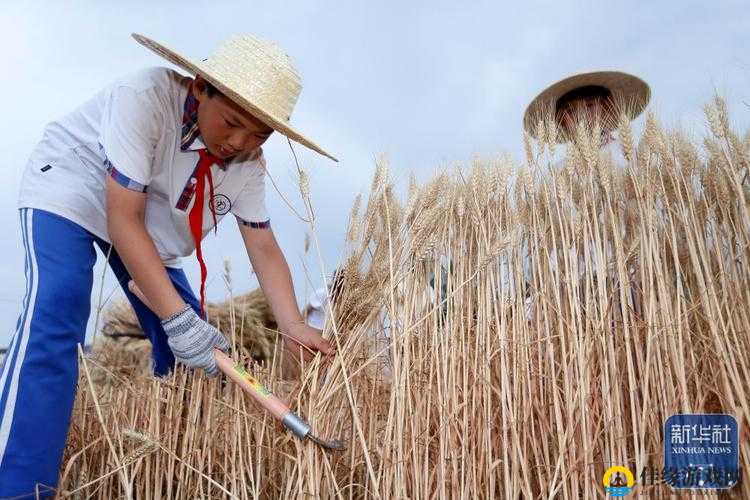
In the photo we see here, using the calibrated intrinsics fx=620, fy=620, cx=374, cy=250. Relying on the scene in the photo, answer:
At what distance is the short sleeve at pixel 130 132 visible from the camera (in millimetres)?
1468

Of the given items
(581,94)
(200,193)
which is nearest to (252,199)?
(200,193)

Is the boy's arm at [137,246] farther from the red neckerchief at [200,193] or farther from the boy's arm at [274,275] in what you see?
the boy's arm at [274,275]

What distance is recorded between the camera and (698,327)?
142cm

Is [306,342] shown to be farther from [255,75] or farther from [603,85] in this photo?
[603,85]

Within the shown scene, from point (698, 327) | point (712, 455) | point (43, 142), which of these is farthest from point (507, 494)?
point (43, 142)

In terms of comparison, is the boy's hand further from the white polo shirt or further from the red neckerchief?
the white polo shirt

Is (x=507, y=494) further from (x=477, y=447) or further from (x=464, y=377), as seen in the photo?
(x=464, y=377)

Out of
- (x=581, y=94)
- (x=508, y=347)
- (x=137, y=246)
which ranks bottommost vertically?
(x=508, y=347)

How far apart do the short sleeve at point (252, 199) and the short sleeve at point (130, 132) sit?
363mm

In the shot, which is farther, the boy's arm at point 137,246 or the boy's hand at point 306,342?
the boy's hand at point 306,342

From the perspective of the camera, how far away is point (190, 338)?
59.9 inches

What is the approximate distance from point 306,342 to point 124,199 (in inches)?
22.7

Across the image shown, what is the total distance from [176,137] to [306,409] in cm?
80

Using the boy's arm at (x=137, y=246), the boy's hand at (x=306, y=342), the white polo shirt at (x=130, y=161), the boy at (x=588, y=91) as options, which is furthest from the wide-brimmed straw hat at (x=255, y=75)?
the boy at (x=588, y=91)
